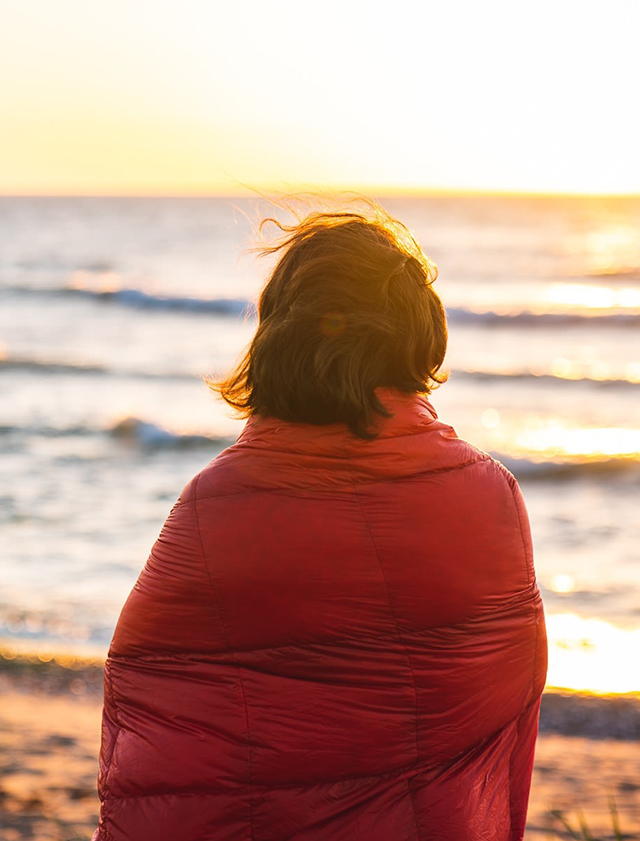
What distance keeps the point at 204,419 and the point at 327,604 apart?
411 inches

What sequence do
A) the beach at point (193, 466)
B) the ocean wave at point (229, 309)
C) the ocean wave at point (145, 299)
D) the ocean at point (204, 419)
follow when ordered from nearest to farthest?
1. the beach at point (193, 466)
2. the ocean at point (204, 419)
3. the ocean wave at point (229, 309)
4. the ocean wave at point (145, 299)

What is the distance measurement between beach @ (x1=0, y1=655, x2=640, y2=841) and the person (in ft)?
6.23

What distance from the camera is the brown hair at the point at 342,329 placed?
1.41 meters

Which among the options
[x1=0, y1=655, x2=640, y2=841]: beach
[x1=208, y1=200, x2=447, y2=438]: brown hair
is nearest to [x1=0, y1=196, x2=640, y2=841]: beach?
[x1=0, y1=655, x2=640, y2=841]: beach

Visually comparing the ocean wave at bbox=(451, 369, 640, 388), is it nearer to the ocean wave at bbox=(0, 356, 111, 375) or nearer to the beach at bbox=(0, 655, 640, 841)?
the ocean wave at bbox=(0, 356, 111, 375)

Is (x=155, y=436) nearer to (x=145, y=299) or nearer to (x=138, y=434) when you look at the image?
(x=138, y=434)

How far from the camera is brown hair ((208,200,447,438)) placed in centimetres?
141

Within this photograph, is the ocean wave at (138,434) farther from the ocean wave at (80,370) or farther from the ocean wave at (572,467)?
the ocean wave at (80,370)

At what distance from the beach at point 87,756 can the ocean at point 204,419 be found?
1.07 feet

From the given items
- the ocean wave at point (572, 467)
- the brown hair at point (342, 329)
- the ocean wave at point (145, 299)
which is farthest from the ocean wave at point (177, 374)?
the brown hair at point (342, 329)

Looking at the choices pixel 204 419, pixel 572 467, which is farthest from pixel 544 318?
pixel 572 467

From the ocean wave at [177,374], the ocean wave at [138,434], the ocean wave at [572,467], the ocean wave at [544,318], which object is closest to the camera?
the ocean wave at [572,467]

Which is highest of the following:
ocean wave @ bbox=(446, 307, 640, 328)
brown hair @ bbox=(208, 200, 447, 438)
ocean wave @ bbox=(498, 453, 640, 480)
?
ocean wave @ bbox=(446, 307, 640, 328)

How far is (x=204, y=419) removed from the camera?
11.7 metres
